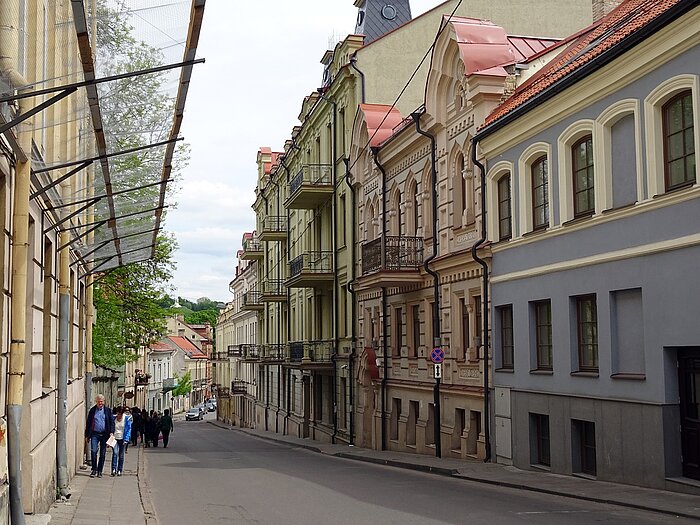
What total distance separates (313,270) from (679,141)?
76.8 feet

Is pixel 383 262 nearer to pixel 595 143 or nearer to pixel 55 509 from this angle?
pixel 595 143

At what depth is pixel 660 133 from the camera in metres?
14.2

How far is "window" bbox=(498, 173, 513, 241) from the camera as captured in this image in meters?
20.0

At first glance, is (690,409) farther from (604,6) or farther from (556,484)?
(604,6)

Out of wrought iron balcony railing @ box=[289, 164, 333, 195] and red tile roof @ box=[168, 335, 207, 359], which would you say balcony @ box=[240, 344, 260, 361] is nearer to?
wrought iron balcony railing @ box=[289, 164, 333, 195]

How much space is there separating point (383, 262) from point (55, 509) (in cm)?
1410

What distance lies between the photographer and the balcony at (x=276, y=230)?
48594 mm

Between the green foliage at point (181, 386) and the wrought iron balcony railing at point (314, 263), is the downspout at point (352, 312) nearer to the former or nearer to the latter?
the wrought iron balcony railing at point (314, 263)

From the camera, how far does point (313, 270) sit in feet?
119

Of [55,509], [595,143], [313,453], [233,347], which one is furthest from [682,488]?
[233,347]

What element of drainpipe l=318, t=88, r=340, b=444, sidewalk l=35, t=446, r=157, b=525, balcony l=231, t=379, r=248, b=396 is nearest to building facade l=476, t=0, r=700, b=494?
sidewalk l=35, t=446, r=157, b=525

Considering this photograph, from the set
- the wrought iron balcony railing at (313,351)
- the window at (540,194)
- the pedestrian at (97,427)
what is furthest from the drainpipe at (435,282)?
the wrought iron balcony railing at (313,351)

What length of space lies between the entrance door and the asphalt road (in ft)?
5.06

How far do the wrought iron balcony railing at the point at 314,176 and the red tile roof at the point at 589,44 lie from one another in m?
15.5
